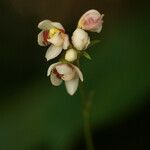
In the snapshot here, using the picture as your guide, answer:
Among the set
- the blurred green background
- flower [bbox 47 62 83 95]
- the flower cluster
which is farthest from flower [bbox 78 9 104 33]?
the blurred green background

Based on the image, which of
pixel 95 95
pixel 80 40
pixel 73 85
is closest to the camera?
pixel 80 40

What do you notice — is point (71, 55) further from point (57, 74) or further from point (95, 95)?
point (95, 95)

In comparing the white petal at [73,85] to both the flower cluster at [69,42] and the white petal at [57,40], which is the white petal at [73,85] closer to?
the flower cluster at [69,42]

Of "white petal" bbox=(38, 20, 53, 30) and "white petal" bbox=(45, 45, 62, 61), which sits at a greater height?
"white petal" bbox=(38, 20, 53, 30)

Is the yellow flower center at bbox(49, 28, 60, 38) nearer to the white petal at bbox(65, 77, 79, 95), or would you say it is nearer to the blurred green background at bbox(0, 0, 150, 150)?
the white petal at bbox(65, 77, 79, 95)

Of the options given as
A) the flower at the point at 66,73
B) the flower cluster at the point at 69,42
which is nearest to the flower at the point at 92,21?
the flower cluster at the point at 69,42

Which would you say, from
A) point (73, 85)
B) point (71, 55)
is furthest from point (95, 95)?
point (71, 55)
